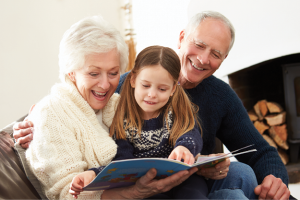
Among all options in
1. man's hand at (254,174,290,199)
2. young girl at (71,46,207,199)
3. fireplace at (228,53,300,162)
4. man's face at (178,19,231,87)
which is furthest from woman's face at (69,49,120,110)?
fireplace at (228,53,300,162)

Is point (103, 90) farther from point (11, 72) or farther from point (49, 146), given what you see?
point (11, 72)

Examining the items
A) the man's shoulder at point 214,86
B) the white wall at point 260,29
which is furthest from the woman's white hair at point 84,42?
the white wall at point 260,29

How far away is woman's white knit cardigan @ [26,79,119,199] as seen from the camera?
98 centimetres

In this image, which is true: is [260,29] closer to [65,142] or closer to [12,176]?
[65,142]

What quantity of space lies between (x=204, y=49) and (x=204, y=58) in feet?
0.17

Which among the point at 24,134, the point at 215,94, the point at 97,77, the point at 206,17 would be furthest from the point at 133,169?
the point at 206,17

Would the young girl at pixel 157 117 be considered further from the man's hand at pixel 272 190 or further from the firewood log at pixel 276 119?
the firewood log at pixel 276 119

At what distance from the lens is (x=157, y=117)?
1.22 meters

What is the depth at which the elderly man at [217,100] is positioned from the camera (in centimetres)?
139

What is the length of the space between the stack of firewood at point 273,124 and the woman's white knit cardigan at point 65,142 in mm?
1888

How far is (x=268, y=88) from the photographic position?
2.98 metres

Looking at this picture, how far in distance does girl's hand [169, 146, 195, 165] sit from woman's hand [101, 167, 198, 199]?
3cm

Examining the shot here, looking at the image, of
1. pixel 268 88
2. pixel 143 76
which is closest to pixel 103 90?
pixel 143 76

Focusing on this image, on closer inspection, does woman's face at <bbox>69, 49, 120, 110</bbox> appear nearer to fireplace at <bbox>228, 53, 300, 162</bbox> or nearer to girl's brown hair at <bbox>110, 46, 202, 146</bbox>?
girl's brown hair at <bbox>110, 46, 202, 146</bbox>
